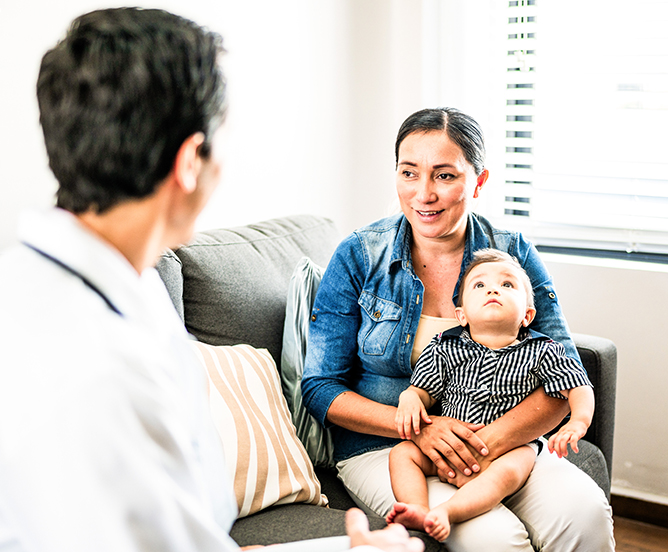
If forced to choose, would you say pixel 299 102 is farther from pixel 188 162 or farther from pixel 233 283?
pixel 188 162

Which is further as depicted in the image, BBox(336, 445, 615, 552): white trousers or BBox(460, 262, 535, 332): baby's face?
BBox(460, 262, 535, 332): baby's face

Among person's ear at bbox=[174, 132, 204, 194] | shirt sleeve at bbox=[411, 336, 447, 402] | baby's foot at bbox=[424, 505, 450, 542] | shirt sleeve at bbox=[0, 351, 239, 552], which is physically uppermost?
person's ear at bbox=[174, 132, 204, 194]

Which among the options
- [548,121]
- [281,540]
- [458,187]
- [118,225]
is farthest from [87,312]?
[548,121]

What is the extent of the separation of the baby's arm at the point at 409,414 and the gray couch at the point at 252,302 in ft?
0.78

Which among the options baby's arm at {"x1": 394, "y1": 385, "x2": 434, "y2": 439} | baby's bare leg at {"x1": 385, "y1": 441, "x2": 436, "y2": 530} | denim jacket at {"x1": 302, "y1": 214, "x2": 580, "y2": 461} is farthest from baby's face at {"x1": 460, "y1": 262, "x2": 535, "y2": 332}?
baby's bare leg at {"x1": 385, "y1": 441, "x2": 436, "y2": 530}

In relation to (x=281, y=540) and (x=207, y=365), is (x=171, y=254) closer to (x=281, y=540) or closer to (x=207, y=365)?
(x=207, y=365)

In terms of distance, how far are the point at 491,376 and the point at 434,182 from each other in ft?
1.58

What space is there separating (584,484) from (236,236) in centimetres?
104

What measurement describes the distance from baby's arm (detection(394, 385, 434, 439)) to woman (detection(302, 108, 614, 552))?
0.03 metres

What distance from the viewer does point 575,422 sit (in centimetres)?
136

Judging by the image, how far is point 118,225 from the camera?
2.18 ft

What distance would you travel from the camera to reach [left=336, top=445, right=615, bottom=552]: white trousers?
126 centimetres

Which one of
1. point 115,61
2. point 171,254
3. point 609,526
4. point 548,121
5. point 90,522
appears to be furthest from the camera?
point 548,121

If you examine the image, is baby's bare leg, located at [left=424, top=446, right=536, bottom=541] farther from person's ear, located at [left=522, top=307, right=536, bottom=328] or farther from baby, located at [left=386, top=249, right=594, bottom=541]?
person's ear, located at [left=522, top=307, right=536, bottom=328]
